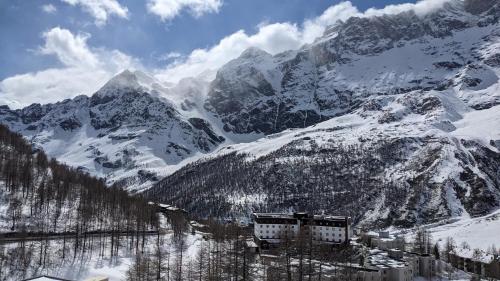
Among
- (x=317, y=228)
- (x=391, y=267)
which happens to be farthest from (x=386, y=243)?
(x=391, y=267)

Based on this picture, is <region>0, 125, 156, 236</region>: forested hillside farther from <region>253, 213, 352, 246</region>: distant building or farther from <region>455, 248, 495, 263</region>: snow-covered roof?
<region>455, 248, 495, 263</region>: snow-covered roof

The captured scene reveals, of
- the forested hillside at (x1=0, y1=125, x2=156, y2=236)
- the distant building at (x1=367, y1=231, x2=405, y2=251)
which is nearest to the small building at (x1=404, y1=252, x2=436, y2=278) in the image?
the distant building at (x1=367, y1=231, x2=405, y2=251)

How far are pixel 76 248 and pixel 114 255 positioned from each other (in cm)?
746

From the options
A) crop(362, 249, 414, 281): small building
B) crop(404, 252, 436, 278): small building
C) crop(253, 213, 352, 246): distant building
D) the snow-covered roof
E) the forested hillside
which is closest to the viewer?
crop(362, 249, 414, 281): small building

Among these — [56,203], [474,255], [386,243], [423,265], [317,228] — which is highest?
[56,203]

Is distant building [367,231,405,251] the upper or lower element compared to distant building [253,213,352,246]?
lower

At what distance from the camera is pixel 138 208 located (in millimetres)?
139375

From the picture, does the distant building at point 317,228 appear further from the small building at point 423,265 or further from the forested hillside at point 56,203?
the forested hillside at point 56,203

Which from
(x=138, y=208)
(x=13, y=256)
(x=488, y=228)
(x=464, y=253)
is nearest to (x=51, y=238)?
(x=13, y=256)

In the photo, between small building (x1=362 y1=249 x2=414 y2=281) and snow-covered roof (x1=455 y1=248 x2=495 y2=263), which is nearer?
small building (x1=362 y1=249 x2=414 y2=281)

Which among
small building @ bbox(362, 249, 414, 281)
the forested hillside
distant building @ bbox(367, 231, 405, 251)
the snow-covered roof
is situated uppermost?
the forested hillside

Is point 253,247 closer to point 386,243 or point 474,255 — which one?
point 386,243

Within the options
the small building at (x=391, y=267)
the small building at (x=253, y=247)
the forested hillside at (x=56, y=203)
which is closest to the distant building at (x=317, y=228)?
the small building at (x=253, y=247)

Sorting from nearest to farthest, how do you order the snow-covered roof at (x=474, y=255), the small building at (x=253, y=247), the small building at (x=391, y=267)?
1. the small building at (x=391, y=267)
2. the small building at (x=253, y=247)
3. the snow-covered roof at (x=474, y=255)
